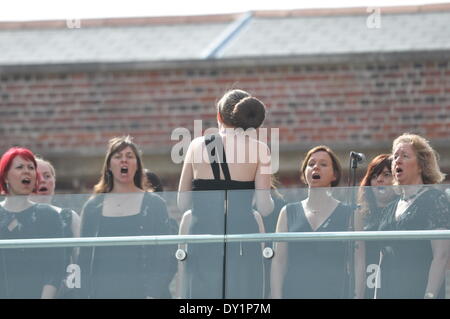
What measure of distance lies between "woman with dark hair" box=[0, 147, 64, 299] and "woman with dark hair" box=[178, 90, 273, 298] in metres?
0.68

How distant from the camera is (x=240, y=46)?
58.5ft

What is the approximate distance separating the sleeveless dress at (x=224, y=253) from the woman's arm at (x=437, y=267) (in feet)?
2.76

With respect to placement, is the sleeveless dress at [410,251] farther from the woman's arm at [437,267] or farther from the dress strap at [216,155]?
the dress strap at [216,155]

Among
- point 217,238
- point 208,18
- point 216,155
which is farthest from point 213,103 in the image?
point 217,238

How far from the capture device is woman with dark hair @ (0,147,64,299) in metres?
6.95

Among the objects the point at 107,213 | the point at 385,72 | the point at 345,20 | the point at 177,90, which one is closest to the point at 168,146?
the point at 177,90

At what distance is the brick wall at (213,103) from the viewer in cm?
1501

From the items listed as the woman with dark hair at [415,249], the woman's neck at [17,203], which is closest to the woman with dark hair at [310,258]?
the woman with dark hair at [415,249]

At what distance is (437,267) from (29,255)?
6.92 feet

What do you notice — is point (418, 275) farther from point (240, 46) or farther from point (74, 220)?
point (240, 46)

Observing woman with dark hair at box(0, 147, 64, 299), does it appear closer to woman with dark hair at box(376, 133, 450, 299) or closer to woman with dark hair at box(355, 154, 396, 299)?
woman with dark hair at box(355, 154, 396, 299)

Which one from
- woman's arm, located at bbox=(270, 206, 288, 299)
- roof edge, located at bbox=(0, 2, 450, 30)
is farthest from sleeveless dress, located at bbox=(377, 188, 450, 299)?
roof edge, located at bbox=(0, 2, 450, 30)

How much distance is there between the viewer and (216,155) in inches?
282

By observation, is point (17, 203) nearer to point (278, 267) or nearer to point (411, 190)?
point (278, 267)
